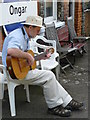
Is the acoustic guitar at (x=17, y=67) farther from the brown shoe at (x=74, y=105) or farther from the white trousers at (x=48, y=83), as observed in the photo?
the brown shoe at (x=74, y=105)

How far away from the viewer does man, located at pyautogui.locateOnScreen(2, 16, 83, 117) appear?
158 inches

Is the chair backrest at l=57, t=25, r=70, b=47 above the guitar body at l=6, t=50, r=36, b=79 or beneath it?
beneath

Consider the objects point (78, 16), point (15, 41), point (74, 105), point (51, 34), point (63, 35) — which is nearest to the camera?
point (15, 41)

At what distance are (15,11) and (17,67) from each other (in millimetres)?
1780

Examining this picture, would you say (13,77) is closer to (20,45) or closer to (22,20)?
(20,45)

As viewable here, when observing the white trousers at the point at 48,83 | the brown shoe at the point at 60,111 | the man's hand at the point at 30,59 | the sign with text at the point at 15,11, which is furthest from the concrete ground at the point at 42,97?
the sign with text at the point at 15,11

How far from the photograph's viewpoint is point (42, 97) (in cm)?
509

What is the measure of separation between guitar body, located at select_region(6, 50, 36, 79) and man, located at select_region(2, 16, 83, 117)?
0.07m

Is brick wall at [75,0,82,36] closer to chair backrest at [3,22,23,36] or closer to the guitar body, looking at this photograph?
chair backrest at [3,22,23,36]

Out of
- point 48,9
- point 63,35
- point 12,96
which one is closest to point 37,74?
point 12,96

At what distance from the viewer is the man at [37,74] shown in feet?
13.2

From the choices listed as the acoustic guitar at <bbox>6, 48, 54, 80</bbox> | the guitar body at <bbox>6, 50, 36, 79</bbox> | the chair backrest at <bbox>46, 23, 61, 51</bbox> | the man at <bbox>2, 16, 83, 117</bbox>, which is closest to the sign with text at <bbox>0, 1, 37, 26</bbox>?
the chair backrest at <bbox>46, 23, 61, 51</bbox>

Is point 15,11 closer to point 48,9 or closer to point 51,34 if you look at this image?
point 51,34

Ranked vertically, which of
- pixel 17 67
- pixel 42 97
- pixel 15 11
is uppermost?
pixel 15 11
